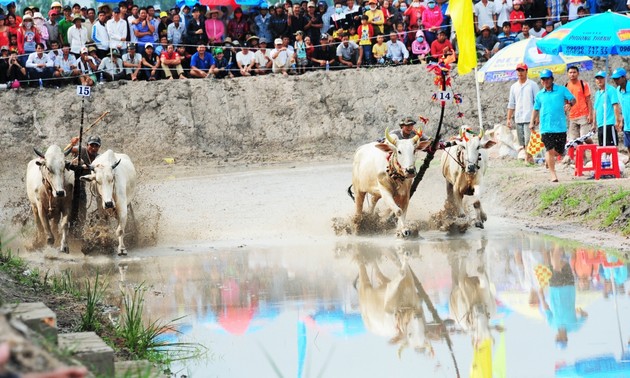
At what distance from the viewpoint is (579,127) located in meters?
21.4

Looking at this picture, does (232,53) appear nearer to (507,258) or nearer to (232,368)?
(507,258)

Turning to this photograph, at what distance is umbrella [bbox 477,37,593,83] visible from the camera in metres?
22.7

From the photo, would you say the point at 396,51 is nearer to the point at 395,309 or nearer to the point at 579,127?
the point at 579,127

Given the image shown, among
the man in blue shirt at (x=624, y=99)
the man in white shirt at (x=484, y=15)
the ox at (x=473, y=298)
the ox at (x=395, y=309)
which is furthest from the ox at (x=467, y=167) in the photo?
the man in white shirt at (x=484, y=15)

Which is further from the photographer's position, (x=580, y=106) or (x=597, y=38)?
(x=580, y=106)

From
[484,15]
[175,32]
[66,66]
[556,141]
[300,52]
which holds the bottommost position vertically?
[556,141]

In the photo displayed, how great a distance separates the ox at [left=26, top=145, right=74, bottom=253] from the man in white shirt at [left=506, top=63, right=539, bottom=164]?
9214mm

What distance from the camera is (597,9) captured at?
93.7 ft

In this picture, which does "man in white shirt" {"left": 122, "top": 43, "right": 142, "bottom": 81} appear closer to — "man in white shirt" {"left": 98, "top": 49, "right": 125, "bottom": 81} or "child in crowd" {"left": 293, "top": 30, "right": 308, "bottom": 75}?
"man in white shirt" {"left": 98, "top": 49, "right": 125, "bottom": 81}

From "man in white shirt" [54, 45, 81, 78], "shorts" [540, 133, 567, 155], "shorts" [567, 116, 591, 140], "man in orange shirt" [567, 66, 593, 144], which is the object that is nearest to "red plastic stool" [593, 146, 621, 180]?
"shorts" [540, 133, 567, 155]

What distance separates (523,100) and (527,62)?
1.65 m

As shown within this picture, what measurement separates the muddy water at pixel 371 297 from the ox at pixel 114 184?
0.55 meters

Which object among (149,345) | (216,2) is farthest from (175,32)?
(149,345)

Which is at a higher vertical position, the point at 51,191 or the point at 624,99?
the point at 624,99
